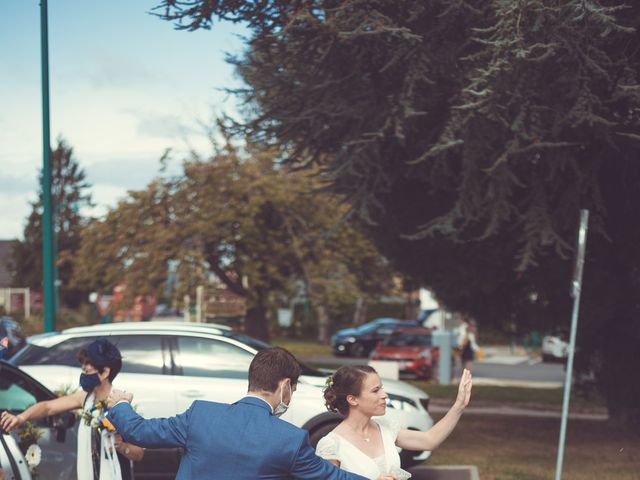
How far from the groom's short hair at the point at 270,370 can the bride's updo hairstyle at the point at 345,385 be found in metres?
0.62

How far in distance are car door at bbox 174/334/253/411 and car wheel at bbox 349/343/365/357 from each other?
104 feet

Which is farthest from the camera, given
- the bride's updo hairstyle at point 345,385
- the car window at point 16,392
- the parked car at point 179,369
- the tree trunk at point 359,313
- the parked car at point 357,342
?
the tree trunk at point 359,313

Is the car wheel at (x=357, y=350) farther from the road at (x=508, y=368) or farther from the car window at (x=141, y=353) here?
the car window at (x=141, y=353)

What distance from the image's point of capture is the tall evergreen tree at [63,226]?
54.6 metres

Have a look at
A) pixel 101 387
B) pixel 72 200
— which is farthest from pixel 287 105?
pixel 72 200

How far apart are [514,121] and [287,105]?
3804 mm

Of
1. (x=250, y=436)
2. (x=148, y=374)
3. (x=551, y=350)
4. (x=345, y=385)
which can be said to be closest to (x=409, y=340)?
(x=551, y=350)

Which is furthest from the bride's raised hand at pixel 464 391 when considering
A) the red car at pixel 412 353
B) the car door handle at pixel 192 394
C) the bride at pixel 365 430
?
the red car at pixel 412 353

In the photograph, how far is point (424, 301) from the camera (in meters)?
63.6

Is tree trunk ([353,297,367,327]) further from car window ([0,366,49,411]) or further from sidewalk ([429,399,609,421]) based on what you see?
car window ([0,366,49,411])

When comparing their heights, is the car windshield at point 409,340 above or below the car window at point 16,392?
below

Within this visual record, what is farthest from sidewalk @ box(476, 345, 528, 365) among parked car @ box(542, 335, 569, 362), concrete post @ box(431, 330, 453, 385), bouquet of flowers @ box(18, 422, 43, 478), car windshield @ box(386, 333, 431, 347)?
bouquet of flowers @ box(18, 422, 43, 478)

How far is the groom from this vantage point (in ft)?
13.1

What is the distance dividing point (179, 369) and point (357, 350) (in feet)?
105
